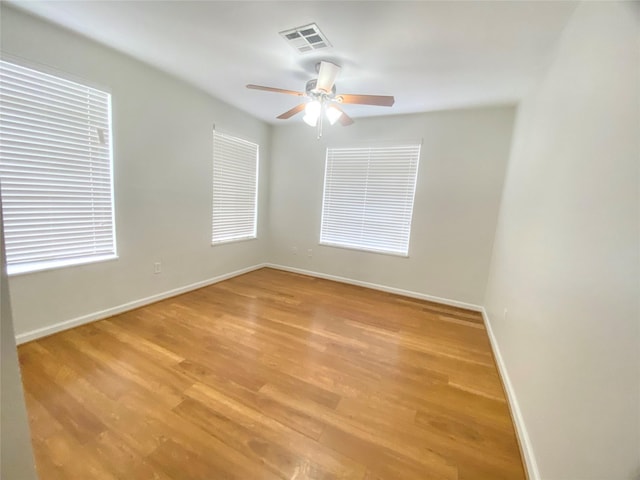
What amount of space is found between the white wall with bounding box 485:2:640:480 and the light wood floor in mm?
436

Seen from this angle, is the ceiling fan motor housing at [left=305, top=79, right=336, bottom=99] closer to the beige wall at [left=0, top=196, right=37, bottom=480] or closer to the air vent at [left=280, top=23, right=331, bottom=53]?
the air vent at [left=280, top=23, right=331, bottom=53]

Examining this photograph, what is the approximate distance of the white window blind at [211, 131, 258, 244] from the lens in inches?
144

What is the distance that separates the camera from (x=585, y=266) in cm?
111

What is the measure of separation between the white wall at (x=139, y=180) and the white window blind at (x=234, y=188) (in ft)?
0.50

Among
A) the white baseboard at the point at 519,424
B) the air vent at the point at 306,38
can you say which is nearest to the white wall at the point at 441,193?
the white baseboard at the point at 519,424

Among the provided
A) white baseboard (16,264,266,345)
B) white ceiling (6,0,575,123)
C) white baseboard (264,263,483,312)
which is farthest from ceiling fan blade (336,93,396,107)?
white baseboard (16,264,266,345)

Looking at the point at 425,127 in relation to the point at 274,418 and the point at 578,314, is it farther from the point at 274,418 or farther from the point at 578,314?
the point at 274,418

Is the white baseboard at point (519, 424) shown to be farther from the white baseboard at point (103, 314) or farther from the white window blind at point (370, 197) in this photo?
the white baseboard at point (103, 314)

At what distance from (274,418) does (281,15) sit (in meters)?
2.61

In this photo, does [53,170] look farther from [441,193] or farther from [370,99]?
[441,193]

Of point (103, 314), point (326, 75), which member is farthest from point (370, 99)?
point (103, 314)

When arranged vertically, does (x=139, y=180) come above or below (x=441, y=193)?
below

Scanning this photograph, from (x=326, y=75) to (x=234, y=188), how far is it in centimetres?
233

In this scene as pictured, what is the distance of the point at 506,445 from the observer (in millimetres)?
1473
